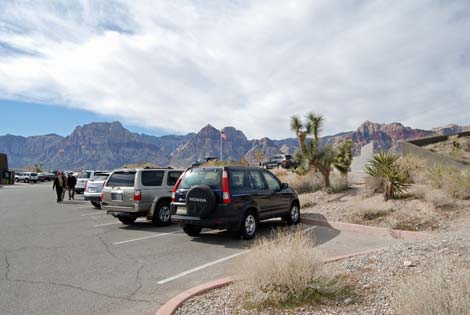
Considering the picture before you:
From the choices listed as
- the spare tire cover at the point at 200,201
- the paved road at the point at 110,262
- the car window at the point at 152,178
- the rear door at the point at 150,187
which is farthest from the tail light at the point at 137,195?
the spare tire cover at the point at 200,201

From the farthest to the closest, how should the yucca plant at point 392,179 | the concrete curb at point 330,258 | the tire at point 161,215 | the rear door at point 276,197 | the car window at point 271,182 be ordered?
the yucca plant at point 392,179 → the tire at point 161,215 → the car window at point 271,182 → the rear door at point 276,197 → the concrete curb at point 330,258

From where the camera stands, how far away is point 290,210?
427 inches

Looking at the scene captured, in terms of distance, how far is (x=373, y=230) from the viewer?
9.38 m

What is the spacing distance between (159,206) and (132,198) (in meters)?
0.93

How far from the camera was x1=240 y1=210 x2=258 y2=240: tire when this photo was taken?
8.80 meters

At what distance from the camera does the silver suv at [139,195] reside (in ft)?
36.0

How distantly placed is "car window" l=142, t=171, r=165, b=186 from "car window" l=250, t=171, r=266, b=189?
3495 mm

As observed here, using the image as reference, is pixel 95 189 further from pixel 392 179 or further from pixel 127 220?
pixel 392 179

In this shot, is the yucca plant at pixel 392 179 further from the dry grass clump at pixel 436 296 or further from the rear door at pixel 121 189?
the dry grass clump at pixel 436 296

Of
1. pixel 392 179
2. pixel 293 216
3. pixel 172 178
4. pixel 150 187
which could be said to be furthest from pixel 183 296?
pixel 392 179

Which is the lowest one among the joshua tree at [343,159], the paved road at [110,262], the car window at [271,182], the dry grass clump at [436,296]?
the paved road at [110,262]

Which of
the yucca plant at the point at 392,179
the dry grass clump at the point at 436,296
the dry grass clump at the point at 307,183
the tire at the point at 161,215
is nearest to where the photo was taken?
the dry grass clump at the point at 436,296

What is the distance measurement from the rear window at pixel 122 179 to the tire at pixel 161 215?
1086 millimetres

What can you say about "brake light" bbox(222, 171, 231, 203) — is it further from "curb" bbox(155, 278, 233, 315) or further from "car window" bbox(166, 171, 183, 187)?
"car window" bbox(166, 171, 183, 187)
